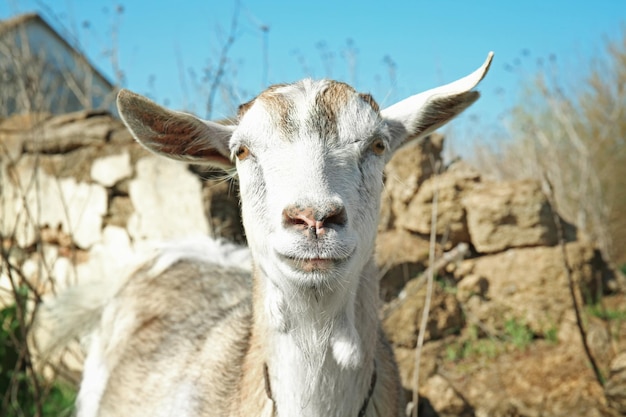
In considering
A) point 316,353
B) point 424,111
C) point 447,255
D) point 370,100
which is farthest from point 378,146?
point 447,255

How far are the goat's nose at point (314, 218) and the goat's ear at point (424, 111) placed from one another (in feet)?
2.93

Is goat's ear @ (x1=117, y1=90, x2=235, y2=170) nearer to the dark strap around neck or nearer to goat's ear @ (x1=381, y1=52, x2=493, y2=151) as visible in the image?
goat's ear @ (x1=381, y1=52, x2=493, y2=151)

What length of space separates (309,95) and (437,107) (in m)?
Result: 0.67

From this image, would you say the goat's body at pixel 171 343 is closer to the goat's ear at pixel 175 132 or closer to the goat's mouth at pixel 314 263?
the goat's ear at pixel 175 132

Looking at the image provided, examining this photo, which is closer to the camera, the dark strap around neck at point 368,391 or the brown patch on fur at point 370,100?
the dark strap around neck at point 368,391

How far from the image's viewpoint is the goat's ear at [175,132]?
295cm

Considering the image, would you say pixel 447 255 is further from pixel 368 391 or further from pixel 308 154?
pixel 308 154

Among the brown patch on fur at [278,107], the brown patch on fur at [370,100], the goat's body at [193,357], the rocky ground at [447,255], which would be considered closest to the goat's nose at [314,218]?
the brown patch on fur at [278,107]

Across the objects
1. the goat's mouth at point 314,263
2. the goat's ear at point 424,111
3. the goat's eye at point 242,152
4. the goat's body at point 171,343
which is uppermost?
the goat's ear at point 424,111

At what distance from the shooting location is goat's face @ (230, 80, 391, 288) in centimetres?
237

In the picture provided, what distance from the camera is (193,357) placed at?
373 cm

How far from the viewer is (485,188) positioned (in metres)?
6.35

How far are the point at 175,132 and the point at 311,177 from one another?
915 mm

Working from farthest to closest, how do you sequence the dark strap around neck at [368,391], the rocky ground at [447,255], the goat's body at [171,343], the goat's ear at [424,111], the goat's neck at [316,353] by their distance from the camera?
1. the rocky ground at [447,255]
2. the goat's body at [171,343]
3. the goat's ear at [424,111]
4. the dark strap around neck at [368,391]
5. the goat's neck at [316,353]
